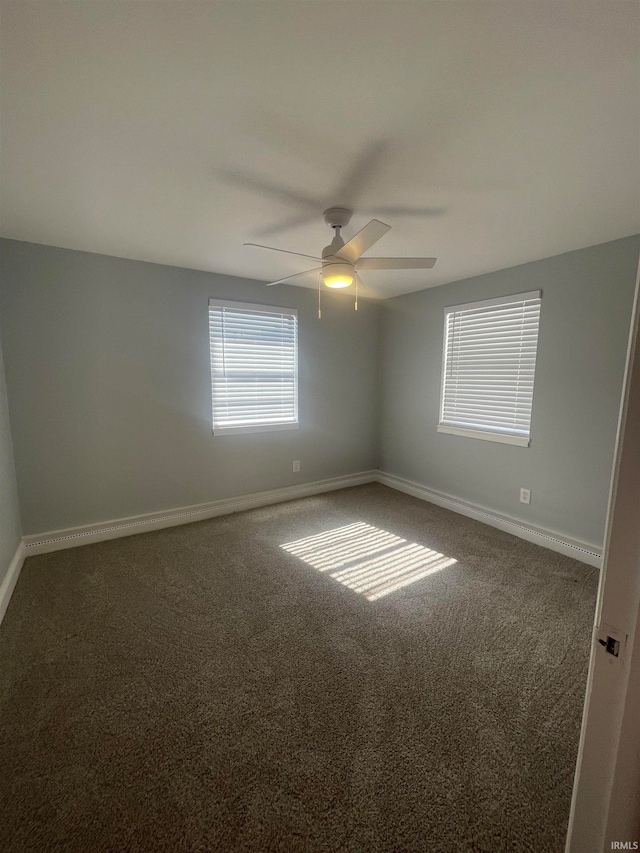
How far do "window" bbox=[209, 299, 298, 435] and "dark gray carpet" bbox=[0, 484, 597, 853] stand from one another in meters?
1.49

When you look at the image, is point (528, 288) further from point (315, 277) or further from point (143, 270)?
point (143, 270)

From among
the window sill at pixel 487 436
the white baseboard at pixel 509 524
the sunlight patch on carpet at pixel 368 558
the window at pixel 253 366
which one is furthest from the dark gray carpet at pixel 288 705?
the window at pixel 253 366

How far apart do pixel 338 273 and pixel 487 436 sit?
219 cm

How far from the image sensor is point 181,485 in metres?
3.30

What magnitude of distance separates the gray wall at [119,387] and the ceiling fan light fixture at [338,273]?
161 cm

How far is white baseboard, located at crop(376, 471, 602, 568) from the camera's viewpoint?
2666 mm

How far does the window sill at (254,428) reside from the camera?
3449mm

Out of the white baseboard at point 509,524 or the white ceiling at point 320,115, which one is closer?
the white ceiling at point 320,115

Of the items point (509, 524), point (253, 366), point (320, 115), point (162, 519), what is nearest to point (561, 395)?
point (509, 524)

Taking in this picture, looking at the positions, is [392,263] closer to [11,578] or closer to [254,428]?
[254,428]

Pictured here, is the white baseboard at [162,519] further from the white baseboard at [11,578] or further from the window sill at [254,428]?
the window sill at [254,428]

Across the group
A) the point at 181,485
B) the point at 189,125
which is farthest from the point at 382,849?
the point at 181,485

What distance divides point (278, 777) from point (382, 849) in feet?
1.27

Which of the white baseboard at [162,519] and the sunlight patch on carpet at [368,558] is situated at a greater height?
the white baseboard at [162,519]
